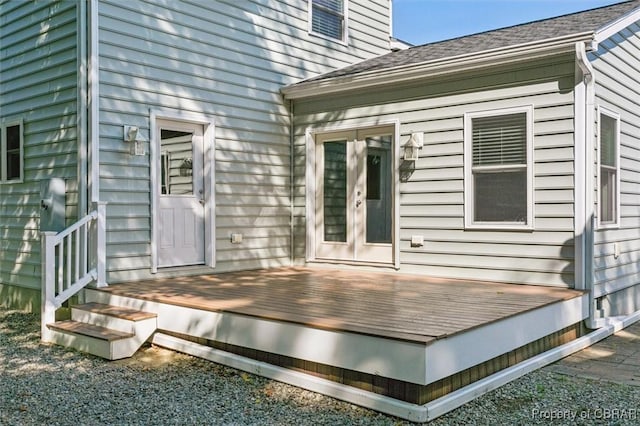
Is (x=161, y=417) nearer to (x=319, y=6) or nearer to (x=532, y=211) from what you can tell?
(x=532, y=211)

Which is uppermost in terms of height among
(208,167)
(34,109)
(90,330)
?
(34,109)

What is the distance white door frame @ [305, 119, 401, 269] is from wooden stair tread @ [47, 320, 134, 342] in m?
3.11

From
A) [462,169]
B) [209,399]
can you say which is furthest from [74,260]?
[462,169]

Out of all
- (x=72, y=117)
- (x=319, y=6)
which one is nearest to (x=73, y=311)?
(x=72, y=117)

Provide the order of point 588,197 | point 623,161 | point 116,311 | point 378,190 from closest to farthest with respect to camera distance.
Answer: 1. point 116,311
2. point 588,197
3. point 623,161
4. point 378,190

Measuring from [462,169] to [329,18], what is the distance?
358cm

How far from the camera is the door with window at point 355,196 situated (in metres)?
6.91

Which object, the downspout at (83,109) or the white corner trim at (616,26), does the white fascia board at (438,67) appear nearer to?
the white corner trim at (616,26)

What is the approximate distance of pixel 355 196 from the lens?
7.13m

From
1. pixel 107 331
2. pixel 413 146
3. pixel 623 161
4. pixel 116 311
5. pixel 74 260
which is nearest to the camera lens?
pixel 107 331

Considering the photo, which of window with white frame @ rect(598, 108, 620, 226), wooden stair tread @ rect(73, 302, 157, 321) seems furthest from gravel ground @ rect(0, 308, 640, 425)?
window with white frame @ rect(598, 108, 620, 226)

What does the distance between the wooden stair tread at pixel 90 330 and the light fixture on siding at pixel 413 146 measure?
138 inches

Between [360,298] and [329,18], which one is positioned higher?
[329,18]

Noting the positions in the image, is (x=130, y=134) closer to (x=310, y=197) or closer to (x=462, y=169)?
(x=310, y=197)
